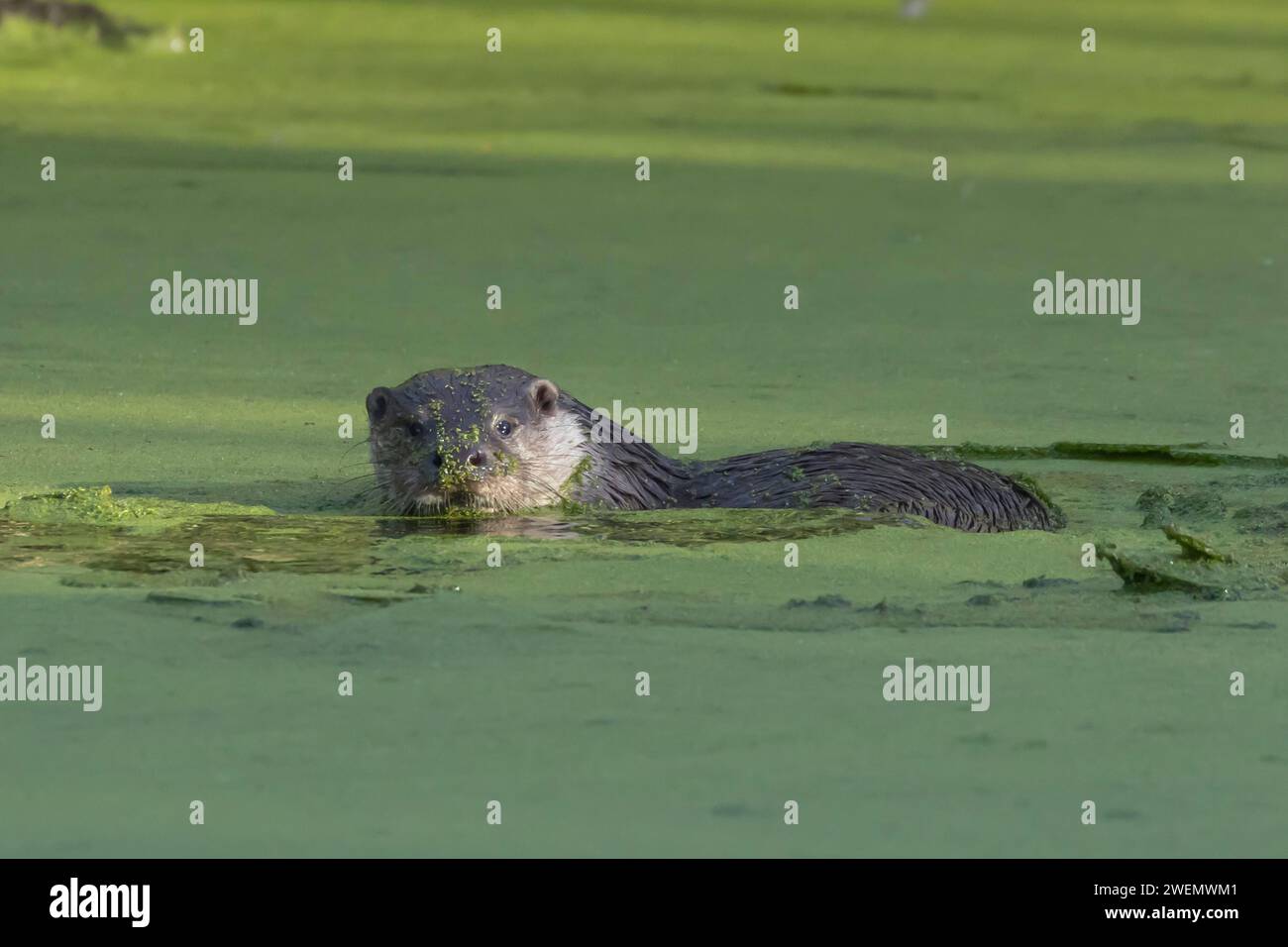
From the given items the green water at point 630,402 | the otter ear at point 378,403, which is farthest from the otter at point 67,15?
the otter ear at point 378,403

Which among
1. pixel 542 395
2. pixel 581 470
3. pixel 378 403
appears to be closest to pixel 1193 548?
pixel 581 470

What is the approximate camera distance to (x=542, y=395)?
7.26 meters

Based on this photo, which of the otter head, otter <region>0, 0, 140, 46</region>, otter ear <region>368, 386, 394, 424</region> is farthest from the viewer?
otter <region>0, 0, 140, 46</region>

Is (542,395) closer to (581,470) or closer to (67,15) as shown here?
(581,470)

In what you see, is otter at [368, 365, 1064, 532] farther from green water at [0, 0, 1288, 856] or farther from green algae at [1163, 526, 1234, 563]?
green algae at [1163, 526, 1234, 563]

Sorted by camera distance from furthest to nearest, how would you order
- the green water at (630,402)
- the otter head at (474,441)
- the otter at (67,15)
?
the otter at (67,15), the otter head at (474,441), the green water at (630,402)

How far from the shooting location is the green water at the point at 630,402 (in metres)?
4.54

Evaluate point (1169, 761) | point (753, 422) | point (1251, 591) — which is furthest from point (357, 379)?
point (1169, 761)

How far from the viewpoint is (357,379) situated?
28.9ft

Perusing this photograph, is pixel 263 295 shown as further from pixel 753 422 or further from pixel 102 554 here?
pixel 102 554

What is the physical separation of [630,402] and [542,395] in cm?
129

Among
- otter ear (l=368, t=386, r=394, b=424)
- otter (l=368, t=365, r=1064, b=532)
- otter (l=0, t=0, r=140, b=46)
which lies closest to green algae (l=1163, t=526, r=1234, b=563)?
otter (l=368, t=365, r=1064, b=532)

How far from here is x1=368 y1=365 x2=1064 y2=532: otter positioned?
701cm

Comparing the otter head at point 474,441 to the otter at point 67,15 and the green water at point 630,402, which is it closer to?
the green water at point 630,402
